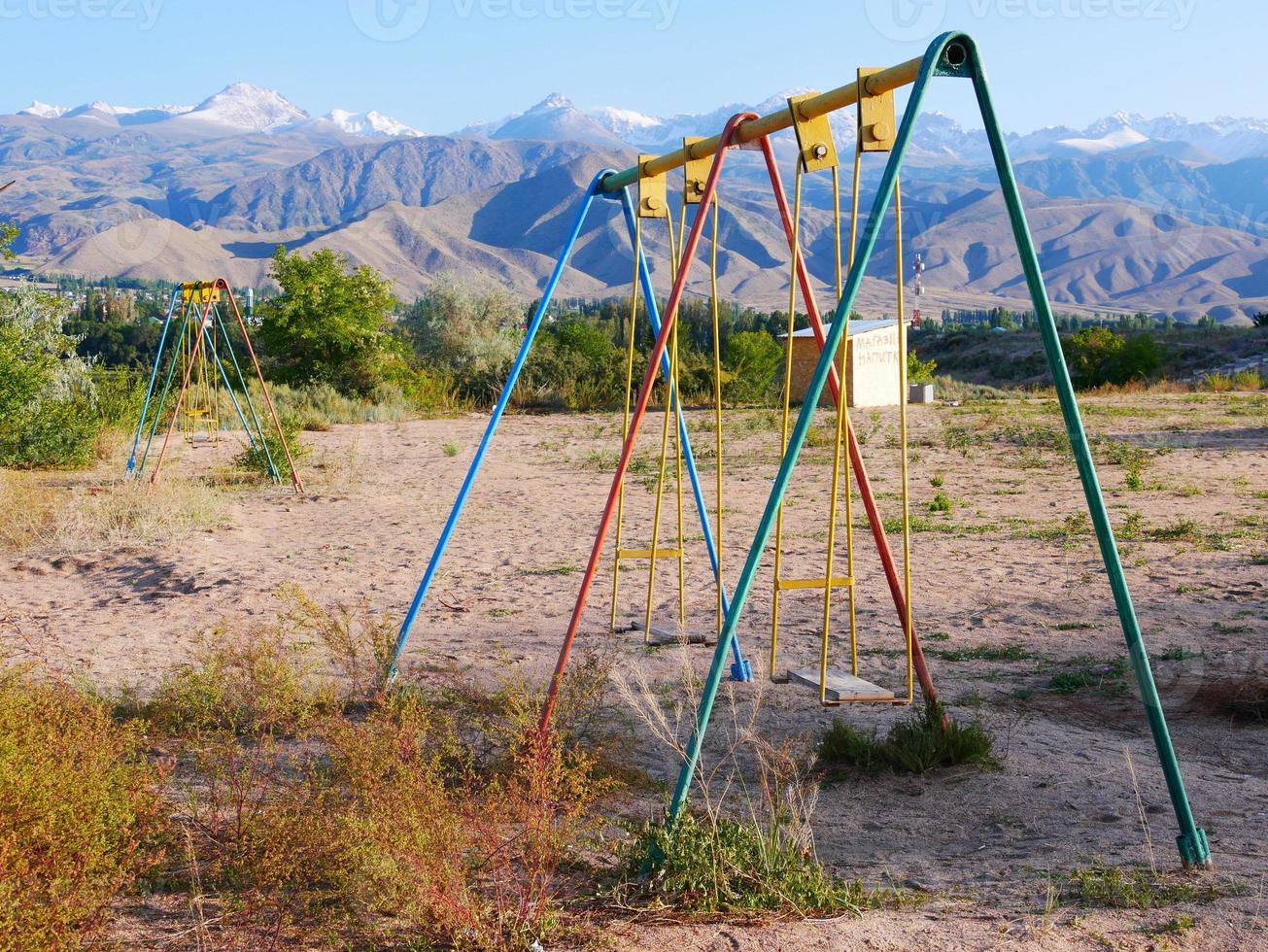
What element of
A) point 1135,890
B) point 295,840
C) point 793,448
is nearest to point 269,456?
point 295,840

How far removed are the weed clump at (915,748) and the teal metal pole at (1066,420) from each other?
1062 millimetres

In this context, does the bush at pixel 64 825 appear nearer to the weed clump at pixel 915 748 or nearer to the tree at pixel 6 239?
the weed clump at pixel 915 748

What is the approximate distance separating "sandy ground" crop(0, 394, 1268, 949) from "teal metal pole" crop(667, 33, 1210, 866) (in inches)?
12.8

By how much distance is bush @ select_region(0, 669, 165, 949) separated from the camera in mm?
2736

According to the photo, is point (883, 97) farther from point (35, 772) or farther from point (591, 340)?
point (591, 340)

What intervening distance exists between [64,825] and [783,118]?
10.3 ft

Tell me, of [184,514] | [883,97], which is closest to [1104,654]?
[883,97]

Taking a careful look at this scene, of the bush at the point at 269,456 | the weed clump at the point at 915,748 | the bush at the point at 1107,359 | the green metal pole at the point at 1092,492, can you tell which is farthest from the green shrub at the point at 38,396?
the bush at the point at 1107,359

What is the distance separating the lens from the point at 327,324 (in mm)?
22531

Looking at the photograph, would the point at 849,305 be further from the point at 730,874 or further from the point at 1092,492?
the point at 730,874

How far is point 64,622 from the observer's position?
7152mm

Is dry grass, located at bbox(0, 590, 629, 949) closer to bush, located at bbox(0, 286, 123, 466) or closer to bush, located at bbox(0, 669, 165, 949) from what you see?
bush, located at bbox(0, 669, 165, 949)

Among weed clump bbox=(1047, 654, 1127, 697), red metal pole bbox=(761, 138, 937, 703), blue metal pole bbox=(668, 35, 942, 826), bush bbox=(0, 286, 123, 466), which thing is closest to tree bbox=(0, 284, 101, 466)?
bush bbox=(0, 286, 123, 466)

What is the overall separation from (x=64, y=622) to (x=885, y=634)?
5.05 meters
